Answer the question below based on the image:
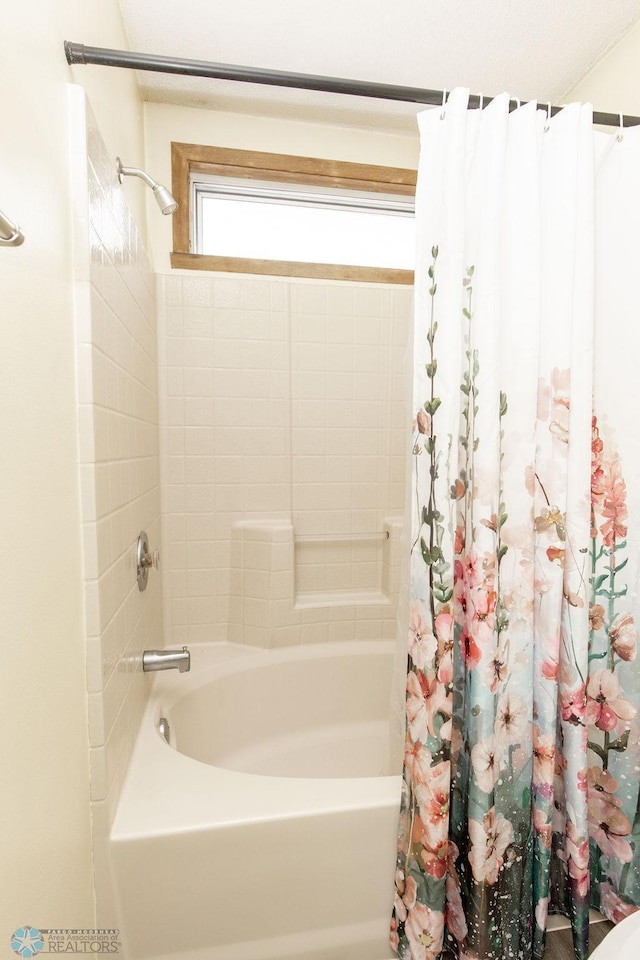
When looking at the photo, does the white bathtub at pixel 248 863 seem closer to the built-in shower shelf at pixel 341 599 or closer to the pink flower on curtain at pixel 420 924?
the pink flower on curtain at pixel 420 924

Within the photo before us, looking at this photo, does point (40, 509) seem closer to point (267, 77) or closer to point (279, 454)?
point (267, 77)

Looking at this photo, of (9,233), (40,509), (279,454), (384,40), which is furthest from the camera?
(279,454)

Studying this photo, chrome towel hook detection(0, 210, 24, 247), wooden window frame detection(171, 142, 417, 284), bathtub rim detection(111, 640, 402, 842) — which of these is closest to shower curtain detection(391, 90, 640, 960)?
bathtub rim detection(111, 640, 402, 842)

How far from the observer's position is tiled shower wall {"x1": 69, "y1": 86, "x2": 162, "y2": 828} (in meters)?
0.83

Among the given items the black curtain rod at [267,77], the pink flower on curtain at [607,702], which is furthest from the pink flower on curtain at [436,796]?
the black curtain rod at [267,77]

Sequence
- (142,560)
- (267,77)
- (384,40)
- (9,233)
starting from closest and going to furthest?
(9,233) → (267,77) → (142,560) → (384,40)

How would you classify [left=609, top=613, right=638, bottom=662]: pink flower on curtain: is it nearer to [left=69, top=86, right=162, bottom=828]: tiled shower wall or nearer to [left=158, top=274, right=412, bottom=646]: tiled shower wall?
[left=158, top=274, right=412, bottom=646]: tiled shower wall

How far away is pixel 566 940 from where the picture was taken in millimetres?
1104

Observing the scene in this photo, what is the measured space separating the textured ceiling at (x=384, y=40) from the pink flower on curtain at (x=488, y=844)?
1.97 m

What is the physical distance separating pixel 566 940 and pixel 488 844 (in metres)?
0.40

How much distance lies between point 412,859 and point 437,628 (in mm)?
471

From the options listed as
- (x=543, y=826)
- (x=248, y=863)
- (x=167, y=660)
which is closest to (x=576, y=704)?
(x=543, y=826)

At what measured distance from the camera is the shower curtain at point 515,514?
3.07ft

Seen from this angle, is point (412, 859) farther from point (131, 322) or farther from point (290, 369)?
point (290, 369)
